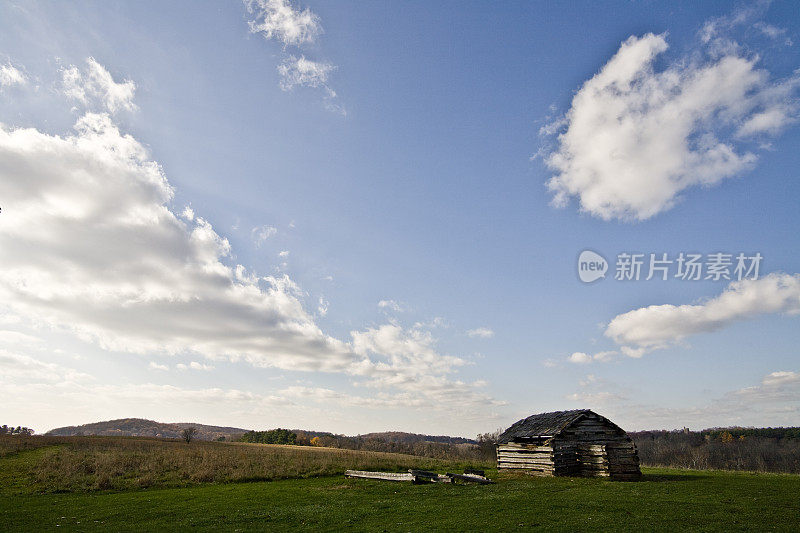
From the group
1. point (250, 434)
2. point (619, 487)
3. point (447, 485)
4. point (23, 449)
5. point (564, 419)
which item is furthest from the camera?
point (250, 434)

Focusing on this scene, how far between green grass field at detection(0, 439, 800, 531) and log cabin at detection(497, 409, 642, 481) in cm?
305

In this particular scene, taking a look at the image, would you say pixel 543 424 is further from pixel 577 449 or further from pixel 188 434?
pixel 188 434

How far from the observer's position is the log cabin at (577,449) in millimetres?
32750

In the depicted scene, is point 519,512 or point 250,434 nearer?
point 519,512

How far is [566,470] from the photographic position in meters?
33.3

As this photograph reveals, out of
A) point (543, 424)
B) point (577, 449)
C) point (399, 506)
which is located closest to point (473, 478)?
point (577, 449)

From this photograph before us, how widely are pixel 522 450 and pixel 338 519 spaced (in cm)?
2479

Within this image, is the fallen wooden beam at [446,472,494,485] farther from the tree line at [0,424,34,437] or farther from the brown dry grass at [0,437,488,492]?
the tree line at [0,424,34,437]

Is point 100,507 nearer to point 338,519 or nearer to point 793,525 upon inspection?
point 338,519

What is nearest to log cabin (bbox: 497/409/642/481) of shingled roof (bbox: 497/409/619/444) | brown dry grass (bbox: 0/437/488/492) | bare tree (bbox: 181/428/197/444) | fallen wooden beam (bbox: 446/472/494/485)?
shingled roof (bbox: 497/409/619/444)

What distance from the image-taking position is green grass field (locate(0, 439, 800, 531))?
15.6 metres

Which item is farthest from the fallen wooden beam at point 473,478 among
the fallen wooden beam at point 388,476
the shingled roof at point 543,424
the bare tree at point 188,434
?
the bare tree at point 188,434

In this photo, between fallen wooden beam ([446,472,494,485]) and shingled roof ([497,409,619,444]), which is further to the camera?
shingled roof ([497,409,619,444])

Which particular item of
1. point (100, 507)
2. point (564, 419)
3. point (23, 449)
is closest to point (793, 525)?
point (564, 419)
